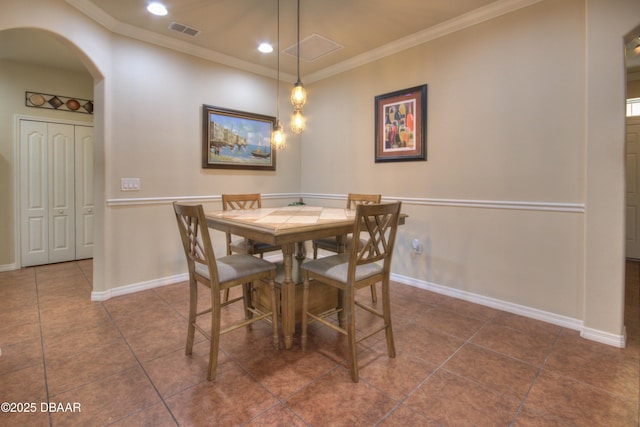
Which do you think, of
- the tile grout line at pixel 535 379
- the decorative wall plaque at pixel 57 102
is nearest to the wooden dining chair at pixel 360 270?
the tile grout line at pixel 535 379

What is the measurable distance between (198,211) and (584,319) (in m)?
2.79

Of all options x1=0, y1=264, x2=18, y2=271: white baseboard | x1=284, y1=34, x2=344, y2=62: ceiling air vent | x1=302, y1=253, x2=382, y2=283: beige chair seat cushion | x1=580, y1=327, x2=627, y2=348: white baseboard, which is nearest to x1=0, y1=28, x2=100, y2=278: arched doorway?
x1=0, y1=264, x2=18, y2=271: white baseboard

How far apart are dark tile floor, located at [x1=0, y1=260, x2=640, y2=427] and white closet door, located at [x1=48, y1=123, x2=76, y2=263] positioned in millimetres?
1987

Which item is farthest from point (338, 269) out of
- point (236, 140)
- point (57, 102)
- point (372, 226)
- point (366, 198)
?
point (57, 102)

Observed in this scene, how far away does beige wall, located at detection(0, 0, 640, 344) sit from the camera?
2215 mm

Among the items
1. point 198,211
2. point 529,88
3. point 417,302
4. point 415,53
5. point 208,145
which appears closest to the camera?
point 198,211

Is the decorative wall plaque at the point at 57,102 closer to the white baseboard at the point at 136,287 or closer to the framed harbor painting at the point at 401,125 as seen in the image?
the white baseboard at the point at 136,287

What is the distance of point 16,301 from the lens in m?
2.96

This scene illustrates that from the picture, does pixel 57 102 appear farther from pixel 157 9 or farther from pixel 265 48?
pixel 265 48

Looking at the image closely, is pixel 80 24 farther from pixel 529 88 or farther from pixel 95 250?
pixel 529 88

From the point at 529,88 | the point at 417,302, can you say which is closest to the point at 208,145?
the point at 417,302

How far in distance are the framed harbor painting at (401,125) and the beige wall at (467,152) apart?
10cm

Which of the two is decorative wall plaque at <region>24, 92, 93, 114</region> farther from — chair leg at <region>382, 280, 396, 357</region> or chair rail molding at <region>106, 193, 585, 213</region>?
chair leg at <region>382, 280, 396, 357</region>

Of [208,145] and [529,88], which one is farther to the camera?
[208,145]
